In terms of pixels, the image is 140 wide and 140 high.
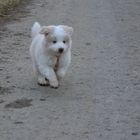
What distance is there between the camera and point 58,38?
286 inches

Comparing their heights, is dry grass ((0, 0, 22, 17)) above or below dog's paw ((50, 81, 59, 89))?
above

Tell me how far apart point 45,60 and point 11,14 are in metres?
6.28

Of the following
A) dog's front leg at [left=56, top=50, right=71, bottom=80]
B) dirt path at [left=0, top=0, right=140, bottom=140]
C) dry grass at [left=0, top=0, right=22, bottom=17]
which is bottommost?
dirt path at [left=0, top=0, right=140, bottom=140]

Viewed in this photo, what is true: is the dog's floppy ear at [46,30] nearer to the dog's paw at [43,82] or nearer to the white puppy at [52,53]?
the white puppy at [52,53]

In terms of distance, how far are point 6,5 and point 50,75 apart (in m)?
7.32

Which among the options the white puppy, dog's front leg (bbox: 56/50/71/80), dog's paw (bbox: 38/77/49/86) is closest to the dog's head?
the white puppy

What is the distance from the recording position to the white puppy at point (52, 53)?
287 inches

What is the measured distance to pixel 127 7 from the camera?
51.6 ft

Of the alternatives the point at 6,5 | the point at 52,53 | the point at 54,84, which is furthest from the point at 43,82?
the point at 6,5

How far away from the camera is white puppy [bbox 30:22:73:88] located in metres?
7.28

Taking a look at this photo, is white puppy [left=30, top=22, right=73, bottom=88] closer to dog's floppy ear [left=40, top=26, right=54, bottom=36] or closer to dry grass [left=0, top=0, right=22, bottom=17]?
dog's floppy ear [left=40, top=26, right=54, bottom=36]

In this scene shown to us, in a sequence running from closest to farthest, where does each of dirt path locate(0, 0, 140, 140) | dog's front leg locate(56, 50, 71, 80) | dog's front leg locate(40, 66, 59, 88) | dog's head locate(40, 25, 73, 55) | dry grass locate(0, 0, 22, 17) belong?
dirt path locate(0, 0, 140, 140) < dog's head locate(40, 25, 73, 55) < dog's front leg locate(40, 66, 59, 88) < dog's front leg locate(56, 50, 71, 80) < dry grass locate(0, 0, 22, 17)

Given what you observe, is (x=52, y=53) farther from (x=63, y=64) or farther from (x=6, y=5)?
(x=6, y=5)

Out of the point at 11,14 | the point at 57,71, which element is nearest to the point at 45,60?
the point at 57,71
